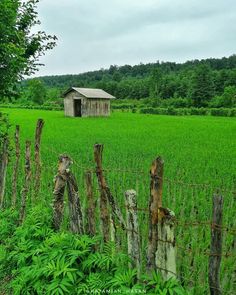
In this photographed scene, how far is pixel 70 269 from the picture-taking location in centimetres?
338

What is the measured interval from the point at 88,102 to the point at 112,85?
60.9 metres

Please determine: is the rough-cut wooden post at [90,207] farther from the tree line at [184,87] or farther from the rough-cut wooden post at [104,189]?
the tree line at [184,87]

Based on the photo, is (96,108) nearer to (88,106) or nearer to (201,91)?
(88,106)

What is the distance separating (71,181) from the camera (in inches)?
172

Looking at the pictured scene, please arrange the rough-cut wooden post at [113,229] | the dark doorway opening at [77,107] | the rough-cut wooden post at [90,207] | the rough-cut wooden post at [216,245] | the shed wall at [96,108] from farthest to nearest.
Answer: the dark doorway opening at [77,107]
the shed wall at [96,108]
the rough-cut wooden post at [90,207]
the rough-cut wooden post at [113,229]
the rough-cut wooden post at [216,245]

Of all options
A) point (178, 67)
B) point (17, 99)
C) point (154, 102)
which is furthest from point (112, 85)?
point (17, 99)

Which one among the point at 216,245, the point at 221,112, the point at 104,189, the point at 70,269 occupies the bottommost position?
the point at 221,112

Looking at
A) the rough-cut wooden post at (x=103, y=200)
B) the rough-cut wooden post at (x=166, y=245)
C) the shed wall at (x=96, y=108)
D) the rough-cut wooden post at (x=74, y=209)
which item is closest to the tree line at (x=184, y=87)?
the shed wall at (x=96, y=108)

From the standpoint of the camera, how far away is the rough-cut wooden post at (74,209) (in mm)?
4238

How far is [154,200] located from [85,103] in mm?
35838

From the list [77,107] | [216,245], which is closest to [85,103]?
[77,107]

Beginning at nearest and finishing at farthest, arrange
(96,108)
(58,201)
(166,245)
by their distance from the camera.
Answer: (166,245) → (58,201) → (96,108)

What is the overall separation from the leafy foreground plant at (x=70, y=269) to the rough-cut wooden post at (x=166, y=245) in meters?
0.09

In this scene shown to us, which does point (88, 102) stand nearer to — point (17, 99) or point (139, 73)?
point (17, 99)
